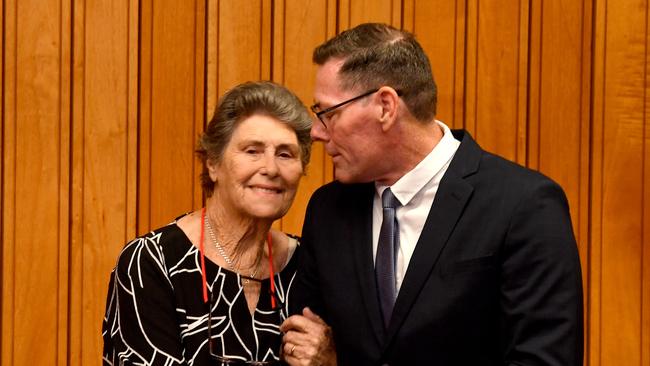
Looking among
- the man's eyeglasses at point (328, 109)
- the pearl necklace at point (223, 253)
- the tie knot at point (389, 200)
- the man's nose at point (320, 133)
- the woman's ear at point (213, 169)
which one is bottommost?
the pearl necklace at point (223, 253)

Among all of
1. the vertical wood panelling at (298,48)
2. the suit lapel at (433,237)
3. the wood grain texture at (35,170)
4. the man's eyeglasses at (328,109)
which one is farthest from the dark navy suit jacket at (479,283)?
the wood grain texture at (35,170)

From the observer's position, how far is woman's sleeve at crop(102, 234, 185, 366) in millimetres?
2244

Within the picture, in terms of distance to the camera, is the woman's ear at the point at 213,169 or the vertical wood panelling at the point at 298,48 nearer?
the woman's ear at the point at 213,169

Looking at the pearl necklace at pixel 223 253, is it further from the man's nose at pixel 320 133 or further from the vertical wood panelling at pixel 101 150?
the vertical wood panelling at pixel 101 150

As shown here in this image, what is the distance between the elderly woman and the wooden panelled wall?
758mm

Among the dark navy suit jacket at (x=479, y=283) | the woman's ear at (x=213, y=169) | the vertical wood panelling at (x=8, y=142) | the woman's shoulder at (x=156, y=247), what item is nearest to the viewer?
the dark navy suit jacket at (x=479, y=283)

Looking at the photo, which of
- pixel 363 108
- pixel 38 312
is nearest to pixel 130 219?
pixel 38 312

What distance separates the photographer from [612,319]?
329 cm

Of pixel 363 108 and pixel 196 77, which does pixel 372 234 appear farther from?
pixel 196 77

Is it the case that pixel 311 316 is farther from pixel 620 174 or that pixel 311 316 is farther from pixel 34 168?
pixel 620 174

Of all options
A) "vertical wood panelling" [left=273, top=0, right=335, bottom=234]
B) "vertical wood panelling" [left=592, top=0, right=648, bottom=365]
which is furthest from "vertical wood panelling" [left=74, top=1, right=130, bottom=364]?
"vertical wood panelling" [left=592, top=0, right=648, bottom=365]

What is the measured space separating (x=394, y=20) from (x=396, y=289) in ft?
4.70

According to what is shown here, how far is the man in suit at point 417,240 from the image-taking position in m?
1.93

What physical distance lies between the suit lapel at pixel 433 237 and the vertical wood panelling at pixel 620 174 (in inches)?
54.3
